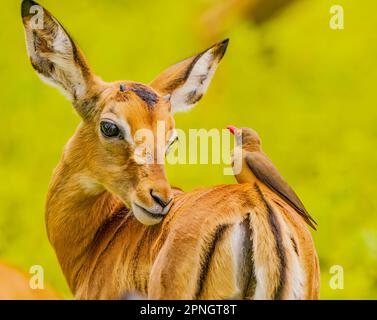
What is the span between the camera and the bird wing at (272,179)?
466 cm

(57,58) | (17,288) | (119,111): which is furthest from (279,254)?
(17,288)

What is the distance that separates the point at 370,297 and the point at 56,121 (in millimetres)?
2307

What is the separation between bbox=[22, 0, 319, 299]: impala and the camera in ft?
13.8

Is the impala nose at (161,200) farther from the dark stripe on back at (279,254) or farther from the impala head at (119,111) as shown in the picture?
the dark stripe on back at (279,254)

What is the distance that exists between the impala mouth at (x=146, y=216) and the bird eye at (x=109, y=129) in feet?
1.25

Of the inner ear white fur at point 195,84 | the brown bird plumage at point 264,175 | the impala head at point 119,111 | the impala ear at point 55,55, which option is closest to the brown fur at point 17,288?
the impala head at point 119,111

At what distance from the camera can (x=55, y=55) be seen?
4.85 metres

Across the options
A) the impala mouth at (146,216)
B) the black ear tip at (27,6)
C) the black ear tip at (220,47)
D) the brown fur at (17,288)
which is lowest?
the brown fur at (17,288)

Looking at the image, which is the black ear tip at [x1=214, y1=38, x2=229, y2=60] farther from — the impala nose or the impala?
the impala nose

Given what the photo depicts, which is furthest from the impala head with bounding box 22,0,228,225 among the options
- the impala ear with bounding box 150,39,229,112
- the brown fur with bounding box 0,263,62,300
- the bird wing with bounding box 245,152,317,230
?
the brown fur with bounding box 0,263,62,300

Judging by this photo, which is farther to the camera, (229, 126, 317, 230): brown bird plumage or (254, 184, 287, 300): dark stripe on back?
(229, 126, 317, 230): brown bird plumage

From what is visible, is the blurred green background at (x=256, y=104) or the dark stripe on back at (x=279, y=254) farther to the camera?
the blurred green background at (x=256, y=104)

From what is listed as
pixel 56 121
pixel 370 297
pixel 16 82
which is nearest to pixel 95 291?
pixel 56 121
